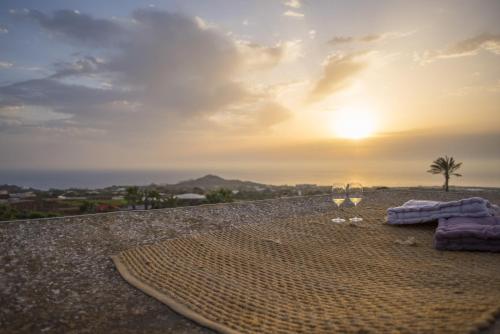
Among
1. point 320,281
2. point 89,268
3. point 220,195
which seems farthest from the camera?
point 220,195

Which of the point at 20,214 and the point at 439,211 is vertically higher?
the point at 439,211

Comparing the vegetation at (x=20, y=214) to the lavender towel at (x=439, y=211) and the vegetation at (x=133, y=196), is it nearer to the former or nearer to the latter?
the vegetation at (x=133, y=196)

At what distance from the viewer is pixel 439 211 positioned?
4777mm

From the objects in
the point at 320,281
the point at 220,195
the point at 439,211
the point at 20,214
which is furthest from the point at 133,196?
the point at 320,281

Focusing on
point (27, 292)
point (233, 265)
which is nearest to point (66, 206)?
point (27, 292)

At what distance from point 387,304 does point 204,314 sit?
4.17 feet

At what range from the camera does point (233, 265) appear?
360 centimetres

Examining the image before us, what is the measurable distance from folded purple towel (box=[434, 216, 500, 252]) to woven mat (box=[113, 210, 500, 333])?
0.13m

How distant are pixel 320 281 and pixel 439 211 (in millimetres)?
2590

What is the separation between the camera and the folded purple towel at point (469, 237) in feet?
12.1

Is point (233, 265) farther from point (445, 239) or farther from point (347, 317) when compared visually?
point (445, 239)

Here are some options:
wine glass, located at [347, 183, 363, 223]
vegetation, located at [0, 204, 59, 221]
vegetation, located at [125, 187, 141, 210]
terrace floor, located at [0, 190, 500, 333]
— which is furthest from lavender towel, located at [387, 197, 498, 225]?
vegetation, located at [125, 187, 141, 210]

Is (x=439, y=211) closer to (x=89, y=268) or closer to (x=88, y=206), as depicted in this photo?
(x=89, y=268)

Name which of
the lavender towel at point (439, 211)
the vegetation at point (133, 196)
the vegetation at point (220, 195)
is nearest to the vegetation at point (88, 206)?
the vegetation at point (133, 196)
